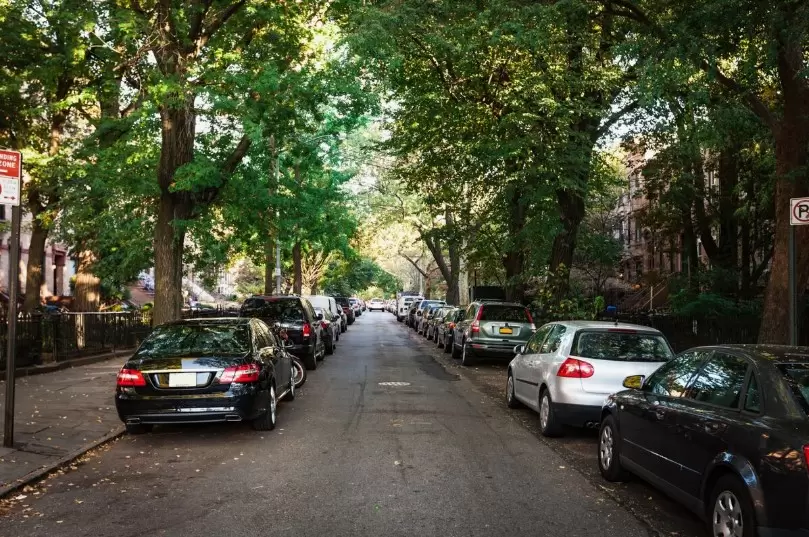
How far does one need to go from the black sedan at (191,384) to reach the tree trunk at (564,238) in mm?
11884

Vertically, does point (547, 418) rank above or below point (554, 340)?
below

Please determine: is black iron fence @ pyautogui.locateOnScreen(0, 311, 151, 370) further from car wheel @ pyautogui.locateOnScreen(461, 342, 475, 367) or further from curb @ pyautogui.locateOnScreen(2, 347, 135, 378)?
car wheel @ pyautogui.locateOnScreen(461, 342, 475, 367)

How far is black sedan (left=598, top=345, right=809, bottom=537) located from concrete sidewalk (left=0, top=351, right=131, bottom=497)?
546 cm

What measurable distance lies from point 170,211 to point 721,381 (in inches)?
500

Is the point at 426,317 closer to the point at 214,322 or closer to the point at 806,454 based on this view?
the point at 214,322

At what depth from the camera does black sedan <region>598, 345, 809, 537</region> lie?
4.26m

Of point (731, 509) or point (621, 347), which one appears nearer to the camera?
point (731, 509)

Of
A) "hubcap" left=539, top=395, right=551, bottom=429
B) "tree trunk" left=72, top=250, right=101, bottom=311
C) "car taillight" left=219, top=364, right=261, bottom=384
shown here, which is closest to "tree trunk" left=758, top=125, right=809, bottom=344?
"hubcap" left=539, top=395, right=551, bottom=429

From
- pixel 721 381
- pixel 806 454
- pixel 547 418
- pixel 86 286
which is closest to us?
pixel 806 454

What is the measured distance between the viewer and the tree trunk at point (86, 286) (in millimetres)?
25594

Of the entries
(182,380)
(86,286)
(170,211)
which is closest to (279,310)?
(170,211)

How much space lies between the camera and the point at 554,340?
9945 millimetres

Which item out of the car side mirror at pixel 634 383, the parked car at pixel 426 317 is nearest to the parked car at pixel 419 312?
the parked car at pixel 426 317

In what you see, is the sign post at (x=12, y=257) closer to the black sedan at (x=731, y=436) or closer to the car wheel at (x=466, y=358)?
the black sedan at (x=731, y=436)
